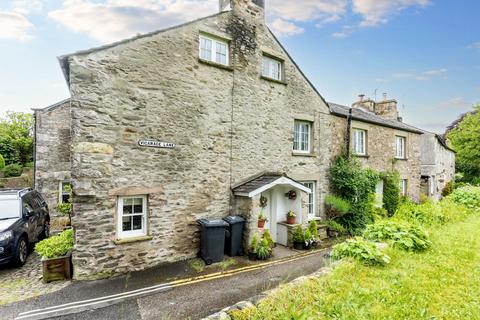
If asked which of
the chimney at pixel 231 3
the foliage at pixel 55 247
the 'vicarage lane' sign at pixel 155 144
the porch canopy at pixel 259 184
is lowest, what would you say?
the foliage at pixel 55 247

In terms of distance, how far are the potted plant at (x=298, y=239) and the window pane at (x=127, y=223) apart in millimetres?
A: 6198

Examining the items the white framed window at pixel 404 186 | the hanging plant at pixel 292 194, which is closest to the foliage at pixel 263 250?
the hanging plant at pixel 292 194

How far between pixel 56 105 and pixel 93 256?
9.14m

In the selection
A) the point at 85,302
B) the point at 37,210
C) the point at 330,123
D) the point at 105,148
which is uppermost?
the point at 330,123

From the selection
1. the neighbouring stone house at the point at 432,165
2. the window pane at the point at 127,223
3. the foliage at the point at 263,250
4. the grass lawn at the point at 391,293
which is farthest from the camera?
the neighbouring stone house at the point at 432,165

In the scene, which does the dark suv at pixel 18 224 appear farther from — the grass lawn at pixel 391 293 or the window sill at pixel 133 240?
the grass lawn at pixel 391 293

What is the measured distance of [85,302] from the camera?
5.64 metres

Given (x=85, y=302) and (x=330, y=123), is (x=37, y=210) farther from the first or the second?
(x=330, y=123)

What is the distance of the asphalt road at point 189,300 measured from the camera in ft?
16.9

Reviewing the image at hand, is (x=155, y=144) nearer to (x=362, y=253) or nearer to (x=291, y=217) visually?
(x=291, y=217)

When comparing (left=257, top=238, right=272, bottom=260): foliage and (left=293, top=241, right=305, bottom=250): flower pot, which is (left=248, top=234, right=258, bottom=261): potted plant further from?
(left=293, top=241, right=305, bottom=250): flower pot

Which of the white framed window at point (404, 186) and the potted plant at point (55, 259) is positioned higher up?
the white framed window at point (404, 186)

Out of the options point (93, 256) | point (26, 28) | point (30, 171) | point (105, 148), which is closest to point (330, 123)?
point (105, 148)

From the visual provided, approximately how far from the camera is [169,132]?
815 cm
